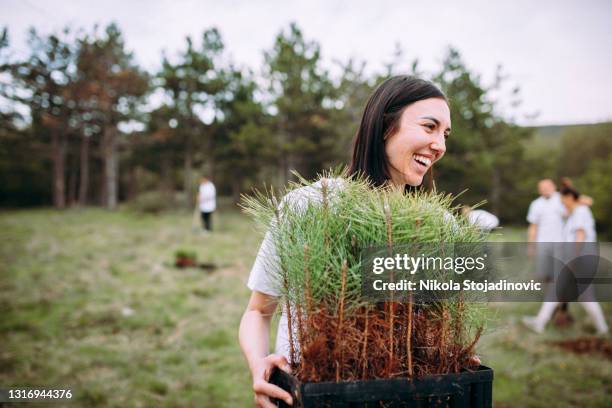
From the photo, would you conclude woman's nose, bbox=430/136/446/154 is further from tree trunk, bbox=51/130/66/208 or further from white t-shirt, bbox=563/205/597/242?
tree trunk, bbox=51/130/66/208

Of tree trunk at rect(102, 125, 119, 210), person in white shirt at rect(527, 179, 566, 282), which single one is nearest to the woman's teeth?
person in white shirt at rect(527, 179, 566, 282)

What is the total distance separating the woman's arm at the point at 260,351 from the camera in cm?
111

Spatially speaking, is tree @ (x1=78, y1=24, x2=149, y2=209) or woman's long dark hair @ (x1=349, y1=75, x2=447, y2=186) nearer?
woman's long dark hair @ (x1=349, y1=75, x2=447, y2=186)

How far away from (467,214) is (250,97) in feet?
89.0

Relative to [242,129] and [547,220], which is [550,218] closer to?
[547,220]

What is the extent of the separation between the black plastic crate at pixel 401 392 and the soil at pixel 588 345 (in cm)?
563

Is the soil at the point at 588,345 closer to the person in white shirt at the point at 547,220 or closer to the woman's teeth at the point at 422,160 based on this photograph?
the person in white shirt at the point at 547,220

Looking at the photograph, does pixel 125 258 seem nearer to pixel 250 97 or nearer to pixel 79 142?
pixel 250 97

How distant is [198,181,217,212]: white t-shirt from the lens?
13.5m

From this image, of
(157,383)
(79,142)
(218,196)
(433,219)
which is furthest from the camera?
(218,196)

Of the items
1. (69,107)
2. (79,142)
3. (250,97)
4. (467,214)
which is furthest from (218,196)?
(467,214)

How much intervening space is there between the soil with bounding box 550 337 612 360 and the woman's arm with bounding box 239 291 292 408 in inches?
220

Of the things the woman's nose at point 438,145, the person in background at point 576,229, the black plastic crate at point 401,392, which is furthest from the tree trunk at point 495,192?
the black plastic crate at point 401,392

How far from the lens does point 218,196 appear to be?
4069 cm
